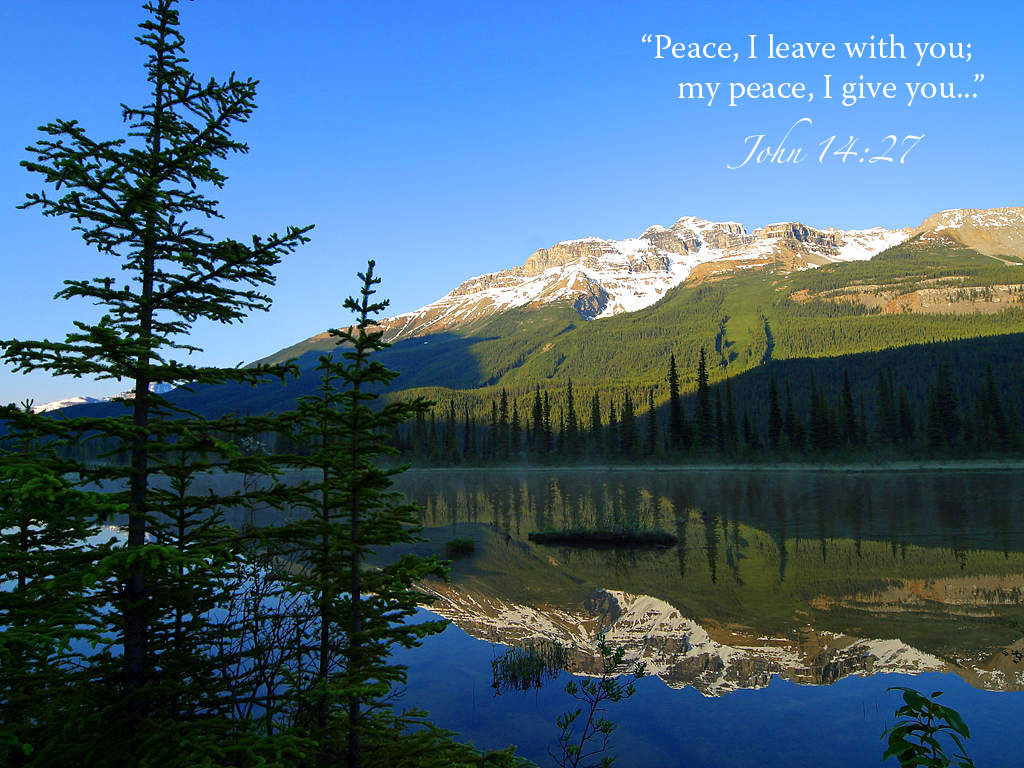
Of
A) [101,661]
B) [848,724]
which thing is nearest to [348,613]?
[101,661]

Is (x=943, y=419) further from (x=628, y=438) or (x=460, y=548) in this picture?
(x=460, y=548)

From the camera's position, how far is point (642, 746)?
40.8 ft

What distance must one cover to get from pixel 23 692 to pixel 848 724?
15.0 metres

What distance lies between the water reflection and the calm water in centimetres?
9

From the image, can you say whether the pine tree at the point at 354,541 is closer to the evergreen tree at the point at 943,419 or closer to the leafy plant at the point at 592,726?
the leafy plant at the point at 592,726

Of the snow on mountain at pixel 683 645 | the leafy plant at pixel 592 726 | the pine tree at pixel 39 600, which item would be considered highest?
the pine tree at pixel 39 600

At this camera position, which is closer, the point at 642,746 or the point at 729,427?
the point at 642,746

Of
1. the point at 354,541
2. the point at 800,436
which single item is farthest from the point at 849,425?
the point at 354,541

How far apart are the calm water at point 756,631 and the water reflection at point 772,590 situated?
9 cm

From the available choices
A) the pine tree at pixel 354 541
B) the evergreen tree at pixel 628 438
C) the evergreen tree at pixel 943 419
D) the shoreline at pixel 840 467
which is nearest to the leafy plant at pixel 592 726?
Result: the pine tree at pixel 354 541

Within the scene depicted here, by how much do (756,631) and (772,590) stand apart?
5.39m

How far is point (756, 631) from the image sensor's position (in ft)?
61.9

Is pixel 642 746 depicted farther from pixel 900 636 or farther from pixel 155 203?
pixel 155 203

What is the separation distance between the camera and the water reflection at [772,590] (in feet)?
54.5
